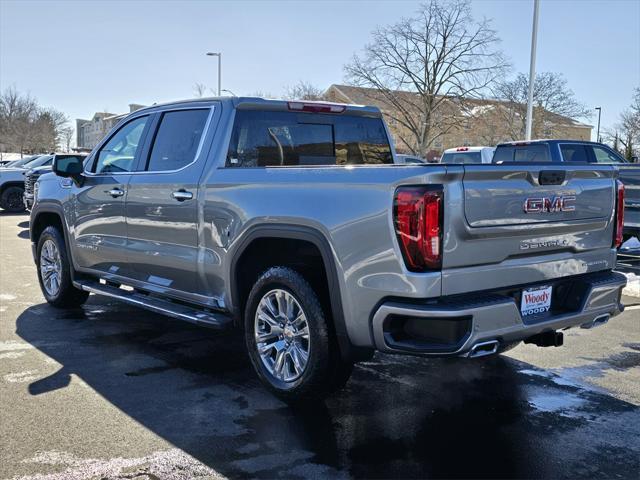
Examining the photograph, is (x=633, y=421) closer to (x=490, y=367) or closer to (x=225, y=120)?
(x=490, y=367)

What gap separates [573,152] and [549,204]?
9823 millimetres

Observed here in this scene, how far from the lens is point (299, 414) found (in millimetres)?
4016

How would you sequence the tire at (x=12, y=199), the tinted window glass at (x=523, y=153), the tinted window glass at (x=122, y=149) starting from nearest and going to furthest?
1. the tinted window glass at (x=122, y=149)
2. the tinted window glass at (x=523, y=153)
3. the tire at (x=12, y=199)

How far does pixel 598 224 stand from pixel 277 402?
2383mm

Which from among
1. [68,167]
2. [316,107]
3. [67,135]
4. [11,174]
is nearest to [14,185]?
[11,174]

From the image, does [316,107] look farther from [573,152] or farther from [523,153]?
[573,152]

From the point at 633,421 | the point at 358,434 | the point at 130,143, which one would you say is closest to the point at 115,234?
the point at 130,143

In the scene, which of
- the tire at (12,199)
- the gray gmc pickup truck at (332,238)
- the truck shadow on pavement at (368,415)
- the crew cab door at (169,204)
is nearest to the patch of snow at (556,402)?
the truck shadow on pavement at (368,415)

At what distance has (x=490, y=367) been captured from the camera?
5.03 meters

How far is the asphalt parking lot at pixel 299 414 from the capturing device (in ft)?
10.9

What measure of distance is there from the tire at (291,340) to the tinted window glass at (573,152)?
984 cm

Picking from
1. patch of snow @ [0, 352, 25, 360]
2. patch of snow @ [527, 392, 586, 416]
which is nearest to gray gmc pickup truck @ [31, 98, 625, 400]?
patch of snow @ [527, 392, 586, 416]

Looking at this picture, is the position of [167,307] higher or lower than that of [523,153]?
lower

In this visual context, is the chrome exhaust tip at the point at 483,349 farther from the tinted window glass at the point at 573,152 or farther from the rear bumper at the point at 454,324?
the tinted window glass at the point at 573,152
